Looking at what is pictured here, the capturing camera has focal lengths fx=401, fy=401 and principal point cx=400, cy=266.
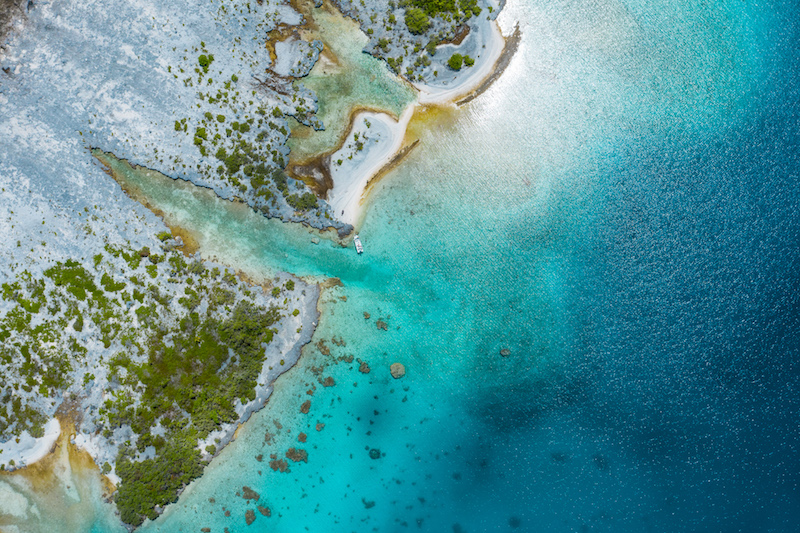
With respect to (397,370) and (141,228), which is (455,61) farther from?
(141,228)

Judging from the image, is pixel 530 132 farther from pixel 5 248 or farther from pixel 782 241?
pixel 5 248

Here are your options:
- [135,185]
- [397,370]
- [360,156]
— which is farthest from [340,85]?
[397,370]

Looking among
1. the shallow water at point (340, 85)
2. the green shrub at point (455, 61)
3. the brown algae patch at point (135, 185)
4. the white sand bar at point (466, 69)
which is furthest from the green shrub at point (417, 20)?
the brown algae patch at point (135, 185)

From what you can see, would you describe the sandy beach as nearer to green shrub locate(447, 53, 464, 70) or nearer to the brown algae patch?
green shrub locate(447, 53, 464, 70)

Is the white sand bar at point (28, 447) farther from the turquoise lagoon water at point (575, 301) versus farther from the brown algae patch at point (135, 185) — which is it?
the brown algae patch at point (135, 185)

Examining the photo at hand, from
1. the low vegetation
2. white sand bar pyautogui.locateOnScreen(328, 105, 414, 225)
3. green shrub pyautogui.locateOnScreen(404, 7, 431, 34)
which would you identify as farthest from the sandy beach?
the low vegetation

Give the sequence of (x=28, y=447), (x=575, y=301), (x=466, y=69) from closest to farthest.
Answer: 1. (x=28, y=447)
2. (x=466, y=69)
3. (x=575, y=301)

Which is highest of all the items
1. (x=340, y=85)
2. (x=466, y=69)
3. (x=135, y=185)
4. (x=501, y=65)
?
(x=501, y=65)
